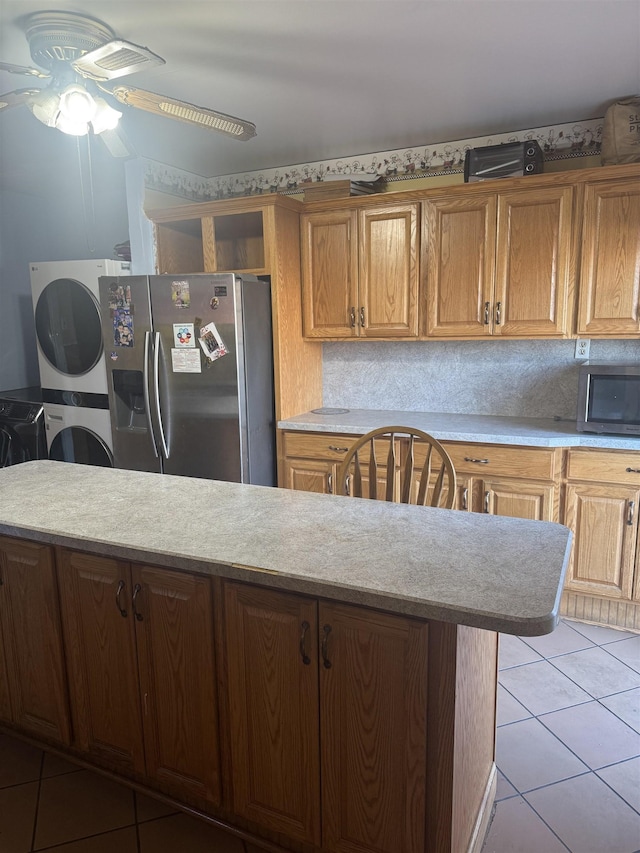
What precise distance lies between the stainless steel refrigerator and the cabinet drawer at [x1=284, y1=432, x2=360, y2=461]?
0.54 feet

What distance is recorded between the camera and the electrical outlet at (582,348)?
3.22 m

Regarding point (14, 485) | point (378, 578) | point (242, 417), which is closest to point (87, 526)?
point (14, 485)

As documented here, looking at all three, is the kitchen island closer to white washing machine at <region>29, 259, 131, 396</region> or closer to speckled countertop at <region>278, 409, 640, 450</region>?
speckled countertop at <region>278, 409, 640, 450</region>

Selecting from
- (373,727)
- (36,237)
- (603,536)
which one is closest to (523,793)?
(373,727)

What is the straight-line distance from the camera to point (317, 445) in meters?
3.38

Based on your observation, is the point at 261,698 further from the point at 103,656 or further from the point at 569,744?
the point at 569,744

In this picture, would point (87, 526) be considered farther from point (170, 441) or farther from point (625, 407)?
point (625, 407)

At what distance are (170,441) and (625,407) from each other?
2.33m

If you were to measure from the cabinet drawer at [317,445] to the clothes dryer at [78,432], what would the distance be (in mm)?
1074

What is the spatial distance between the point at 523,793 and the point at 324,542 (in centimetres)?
113

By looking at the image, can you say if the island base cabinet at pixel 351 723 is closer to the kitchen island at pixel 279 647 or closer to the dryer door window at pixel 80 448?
the kitchen island at pixel 279 647

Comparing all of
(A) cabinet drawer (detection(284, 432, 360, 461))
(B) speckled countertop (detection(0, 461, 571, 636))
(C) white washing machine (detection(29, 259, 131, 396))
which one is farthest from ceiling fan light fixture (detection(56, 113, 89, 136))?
(A) cabinet drawer (detection(284, 432, 360, 461))

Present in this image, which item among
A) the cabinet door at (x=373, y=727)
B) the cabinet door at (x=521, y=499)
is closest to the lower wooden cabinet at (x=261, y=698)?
the cabinet door at (x=373, y=727)

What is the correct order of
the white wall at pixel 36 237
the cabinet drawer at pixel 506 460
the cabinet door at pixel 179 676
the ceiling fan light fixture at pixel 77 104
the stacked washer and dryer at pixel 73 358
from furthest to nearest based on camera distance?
the white wall at pixel 36 237, the stacked washer and dryer at pixel 73 358, the cabinet drawer at pixel 506 460, the ceiling fan light fixture at pixel 77 104, the cabinet door at pixel 179 676
